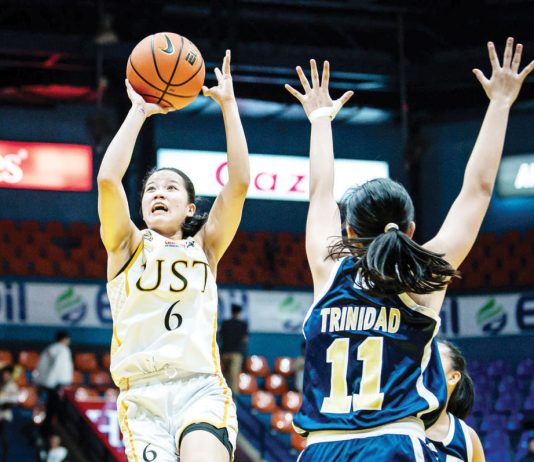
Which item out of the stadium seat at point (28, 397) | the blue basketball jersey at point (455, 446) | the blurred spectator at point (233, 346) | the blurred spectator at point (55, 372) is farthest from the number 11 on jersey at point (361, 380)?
the stadium seat at point (28, 397)

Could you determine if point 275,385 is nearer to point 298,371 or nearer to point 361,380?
point 298,371

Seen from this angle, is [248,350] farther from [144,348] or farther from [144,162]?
[144,348]

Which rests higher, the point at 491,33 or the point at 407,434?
the point at 491,33

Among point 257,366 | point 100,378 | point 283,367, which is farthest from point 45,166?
point 283,367

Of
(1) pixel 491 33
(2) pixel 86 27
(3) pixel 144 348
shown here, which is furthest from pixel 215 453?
(1) pixel 491 33

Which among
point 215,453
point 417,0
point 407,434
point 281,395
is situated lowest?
point 281,395

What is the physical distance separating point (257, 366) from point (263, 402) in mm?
1199

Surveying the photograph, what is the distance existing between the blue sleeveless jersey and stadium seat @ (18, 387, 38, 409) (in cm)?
1280

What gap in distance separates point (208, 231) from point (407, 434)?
2026 mm

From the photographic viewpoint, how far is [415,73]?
1814 cm

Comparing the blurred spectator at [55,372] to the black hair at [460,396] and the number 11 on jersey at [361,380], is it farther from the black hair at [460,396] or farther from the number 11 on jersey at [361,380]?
the number 11 on jersey at [361,380]

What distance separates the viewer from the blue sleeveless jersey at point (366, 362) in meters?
3.13

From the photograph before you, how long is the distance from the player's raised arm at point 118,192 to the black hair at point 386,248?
4.57 ft

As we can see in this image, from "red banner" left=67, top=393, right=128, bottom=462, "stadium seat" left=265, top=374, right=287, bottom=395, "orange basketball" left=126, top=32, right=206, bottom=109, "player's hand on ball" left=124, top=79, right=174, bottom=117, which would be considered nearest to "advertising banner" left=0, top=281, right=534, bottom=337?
"stadium seat" left=265, top=374, right=287, bottom=395
